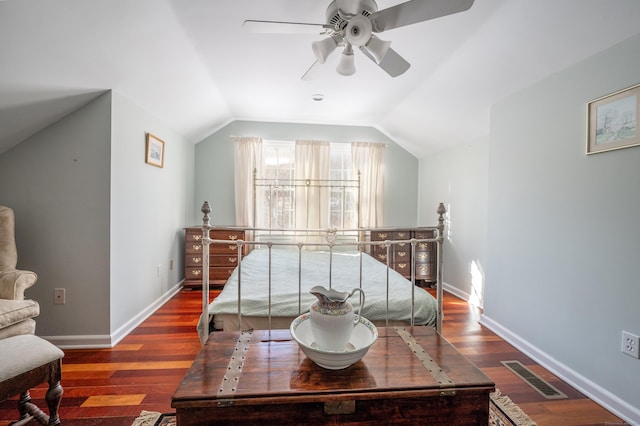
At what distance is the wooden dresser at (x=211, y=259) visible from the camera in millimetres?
4125

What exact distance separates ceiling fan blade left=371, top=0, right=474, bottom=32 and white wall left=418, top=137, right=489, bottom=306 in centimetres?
247

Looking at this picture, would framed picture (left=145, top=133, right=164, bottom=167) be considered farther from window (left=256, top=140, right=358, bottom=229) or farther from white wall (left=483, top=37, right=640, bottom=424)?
white wall (left=483, top=37, right=640, bottom=424)

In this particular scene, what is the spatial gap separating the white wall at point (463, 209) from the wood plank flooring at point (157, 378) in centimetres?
92

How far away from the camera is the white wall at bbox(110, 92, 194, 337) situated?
2.54 m

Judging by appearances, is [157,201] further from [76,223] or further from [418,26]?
[418,26]

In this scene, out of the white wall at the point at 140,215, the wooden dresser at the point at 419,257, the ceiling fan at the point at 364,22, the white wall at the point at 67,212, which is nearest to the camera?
the ceiling fan at the point at 364,22

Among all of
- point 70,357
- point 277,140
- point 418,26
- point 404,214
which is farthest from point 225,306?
point 404,214

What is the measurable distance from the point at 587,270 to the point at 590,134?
2.95 feet

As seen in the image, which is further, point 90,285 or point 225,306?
point 90,285

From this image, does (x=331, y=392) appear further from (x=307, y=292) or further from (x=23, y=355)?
(x=23, y=355)

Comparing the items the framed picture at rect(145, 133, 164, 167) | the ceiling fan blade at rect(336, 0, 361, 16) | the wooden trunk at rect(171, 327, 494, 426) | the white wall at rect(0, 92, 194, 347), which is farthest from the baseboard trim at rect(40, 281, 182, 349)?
the ceiling fan blade at rect(336, 0, 361, 16)

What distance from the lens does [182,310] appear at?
11.0ft

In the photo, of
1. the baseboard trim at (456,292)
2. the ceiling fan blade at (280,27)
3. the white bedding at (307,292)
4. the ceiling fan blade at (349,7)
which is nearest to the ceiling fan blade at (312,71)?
the ceiling fan blade at (280,27)

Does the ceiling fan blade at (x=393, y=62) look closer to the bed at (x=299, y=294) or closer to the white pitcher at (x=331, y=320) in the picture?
the bed at (x=299, y=294)
